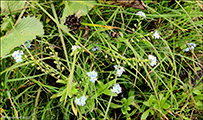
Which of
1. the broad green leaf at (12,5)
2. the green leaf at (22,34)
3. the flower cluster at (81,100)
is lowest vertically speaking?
the flower cluster at (81,100)

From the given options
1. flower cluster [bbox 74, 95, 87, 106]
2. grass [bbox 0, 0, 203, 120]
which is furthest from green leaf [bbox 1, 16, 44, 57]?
flower cluster [bbox 74, 95, 87, 106]

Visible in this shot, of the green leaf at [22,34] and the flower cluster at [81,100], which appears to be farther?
the flower cluster at [81,100]

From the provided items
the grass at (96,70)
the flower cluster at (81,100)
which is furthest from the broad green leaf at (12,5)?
the flower cluster at (81,100)

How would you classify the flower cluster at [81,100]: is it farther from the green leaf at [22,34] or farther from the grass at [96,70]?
the green leaf at [22,34]

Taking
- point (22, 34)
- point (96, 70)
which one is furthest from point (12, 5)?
point (96, 70)

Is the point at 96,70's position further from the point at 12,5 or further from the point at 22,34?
the point at 12,5
